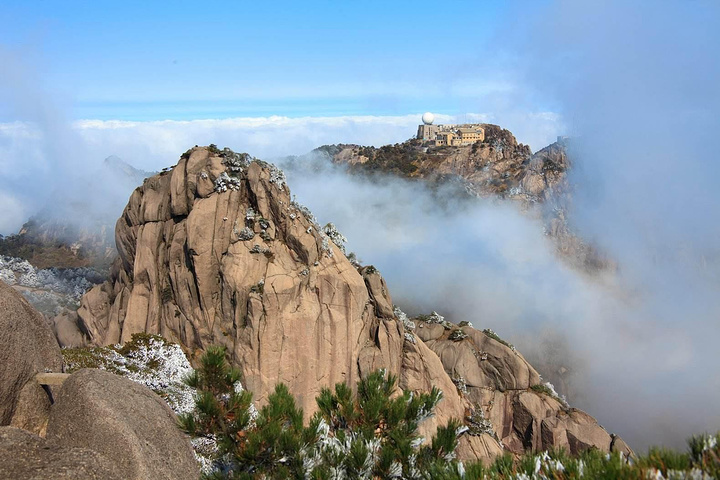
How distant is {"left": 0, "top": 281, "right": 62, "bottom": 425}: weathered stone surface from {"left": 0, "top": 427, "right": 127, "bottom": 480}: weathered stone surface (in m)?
4.34

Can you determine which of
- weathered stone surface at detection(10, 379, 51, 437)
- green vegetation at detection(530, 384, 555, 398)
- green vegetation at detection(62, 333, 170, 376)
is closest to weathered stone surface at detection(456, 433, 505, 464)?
green vegetation at detection(530, 384, 555, 398)

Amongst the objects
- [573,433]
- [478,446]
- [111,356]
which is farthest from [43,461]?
[573,433]

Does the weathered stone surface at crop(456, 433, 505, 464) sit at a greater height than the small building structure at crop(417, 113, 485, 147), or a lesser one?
lesser

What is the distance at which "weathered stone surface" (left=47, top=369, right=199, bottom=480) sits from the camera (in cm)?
1207

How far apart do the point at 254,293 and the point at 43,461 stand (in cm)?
2332

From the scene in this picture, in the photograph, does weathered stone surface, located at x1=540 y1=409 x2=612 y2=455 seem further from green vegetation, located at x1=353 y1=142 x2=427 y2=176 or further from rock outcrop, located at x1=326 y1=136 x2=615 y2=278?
green vegetation, located at x1=353 y1=142 x2=427 y2=176

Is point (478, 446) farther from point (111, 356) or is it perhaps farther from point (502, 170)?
point (502, 170)

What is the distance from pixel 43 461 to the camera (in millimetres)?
9922

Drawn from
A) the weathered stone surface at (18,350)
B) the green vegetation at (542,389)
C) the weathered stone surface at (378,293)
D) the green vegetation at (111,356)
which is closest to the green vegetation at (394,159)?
the green vegetation at (542,389)

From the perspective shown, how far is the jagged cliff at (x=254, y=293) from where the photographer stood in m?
33.5

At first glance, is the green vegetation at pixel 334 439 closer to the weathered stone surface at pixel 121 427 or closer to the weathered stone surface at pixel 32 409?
the weathered stone surface at pixel 121 427

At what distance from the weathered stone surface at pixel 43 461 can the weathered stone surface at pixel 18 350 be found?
4.34 m

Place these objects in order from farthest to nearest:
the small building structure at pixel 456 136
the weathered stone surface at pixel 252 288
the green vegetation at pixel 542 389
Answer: the small building structure at pixel 456 136
the green vegetation at pixel 542 389
the weathered stone surface at pixel 252 288

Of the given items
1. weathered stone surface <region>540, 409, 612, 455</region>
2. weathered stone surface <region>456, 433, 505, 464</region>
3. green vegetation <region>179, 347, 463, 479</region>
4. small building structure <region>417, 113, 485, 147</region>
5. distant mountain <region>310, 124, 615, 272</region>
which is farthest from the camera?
A: small building structure <region>417, 113, 485, 147</region>
